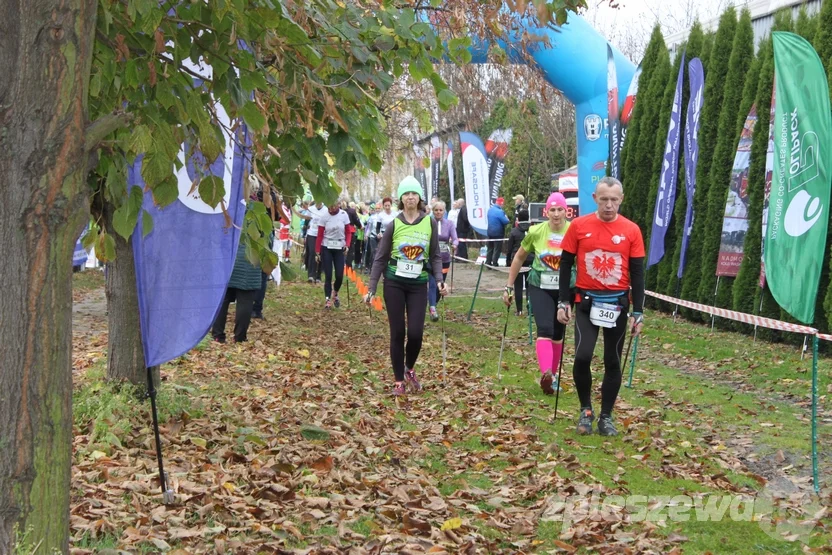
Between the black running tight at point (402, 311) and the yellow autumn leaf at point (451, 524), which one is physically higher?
the black running tight at point (402, 311)

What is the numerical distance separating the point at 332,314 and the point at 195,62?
12656 millimetres

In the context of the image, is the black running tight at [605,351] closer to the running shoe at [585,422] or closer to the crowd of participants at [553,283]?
the crowd of participants at [553,283]

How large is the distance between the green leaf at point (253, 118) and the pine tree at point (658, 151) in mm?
15849

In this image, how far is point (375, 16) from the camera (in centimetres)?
471

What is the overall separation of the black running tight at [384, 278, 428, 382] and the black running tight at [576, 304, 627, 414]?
6.77ft

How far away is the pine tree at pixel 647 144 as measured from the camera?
19547 millimetres

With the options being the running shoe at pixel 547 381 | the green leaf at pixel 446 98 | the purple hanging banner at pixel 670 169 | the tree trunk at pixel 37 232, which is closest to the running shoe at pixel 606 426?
the running shoe at pixel 547 381

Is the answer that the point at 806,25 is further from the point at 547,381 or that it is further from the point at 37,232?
the point at 37,232

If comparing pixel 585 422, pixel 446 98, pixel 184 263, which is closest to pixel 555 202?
pixel 585 422

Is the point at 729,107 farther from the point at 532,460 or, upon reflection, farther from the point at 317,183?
the point at 317,183

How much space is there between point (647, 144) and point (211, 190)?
16995mm

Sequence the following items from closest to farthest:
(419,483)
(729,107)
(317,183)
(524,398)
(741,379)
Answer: (317,183) → (419,483) → (524,398) → (741,379) → (729,107)

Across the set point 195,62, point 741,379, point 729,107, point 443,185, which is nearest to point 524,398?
point 741,379

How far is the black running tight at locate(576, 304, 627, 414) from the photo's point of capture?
23.7 feet
